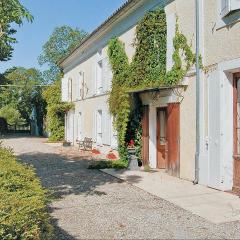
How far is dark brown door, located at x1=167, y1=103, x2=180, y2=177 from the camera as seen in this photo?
12.1 meters

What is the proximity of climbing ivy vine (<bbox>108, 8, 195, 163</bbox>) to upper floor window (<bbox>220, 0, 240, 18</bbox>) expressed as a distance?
1792mm

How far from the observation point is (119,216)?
769 cm

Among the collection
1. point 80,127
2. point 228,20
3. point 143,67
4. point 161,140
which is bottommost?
point 161,140

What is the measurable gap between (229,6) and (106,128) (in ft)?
35.6

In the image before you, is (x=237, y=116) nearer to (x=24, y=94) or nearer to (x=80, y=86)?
(x=80, y=86)

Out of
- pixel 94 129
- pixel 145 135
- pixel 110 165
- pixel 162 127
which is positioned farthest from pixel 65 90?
pixel 162 127

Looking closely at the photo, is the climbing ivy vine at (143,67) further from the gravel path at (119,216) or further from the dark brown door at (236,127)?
the gravel path at (119,216)

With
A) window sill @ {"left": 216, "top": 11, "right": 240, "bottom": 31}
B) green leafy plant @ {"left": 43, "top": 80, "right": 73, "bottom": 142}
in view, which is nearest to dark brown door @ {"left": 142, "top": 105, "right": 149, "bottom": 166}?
window sill @ {"left": 216, "top": 11, "right": 240, "bottom": 31}

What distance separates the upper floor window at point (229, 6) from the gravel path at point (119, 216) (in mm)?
4407

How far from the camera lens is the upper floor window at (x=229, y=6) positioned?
9.20m

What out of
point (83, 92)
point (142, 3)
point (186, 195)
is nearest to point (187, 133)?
point (186, 195)

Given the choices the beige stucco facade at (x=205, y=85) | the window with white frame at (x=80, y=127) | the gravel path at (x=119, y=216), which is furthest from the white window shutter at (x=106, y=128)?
the gravel path at (x=119, y=216)

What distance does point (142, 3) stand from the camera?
47.5 feet

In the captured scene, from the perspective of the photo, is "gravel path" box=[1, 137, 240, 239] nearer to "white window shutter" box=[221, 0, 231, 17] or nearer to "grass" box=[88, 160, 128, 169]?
"grass" box=[88, 160, 128, 169]
